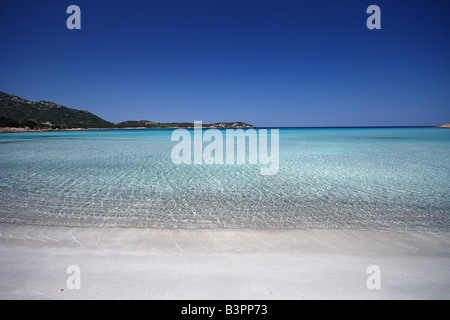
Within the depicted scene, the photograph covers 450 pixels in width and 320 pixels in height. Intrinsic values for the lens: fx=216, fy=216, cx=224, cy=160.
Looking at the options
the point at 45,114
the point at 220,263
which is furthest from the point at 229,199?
the point at 45,114

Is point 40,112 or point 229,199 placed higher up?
point 40,112

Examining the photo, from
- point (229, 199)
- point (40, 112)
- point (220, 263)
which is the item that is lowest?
point (220, 263)

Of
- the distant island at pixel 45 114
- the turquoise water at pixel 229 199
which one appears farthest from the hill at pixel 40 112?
the turquoise water at pixel 229 199

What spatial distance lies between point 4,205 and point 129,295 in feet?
18.6

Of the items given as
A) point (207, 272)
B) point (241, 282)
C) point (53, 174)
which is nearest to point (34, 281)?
point (207, 272)

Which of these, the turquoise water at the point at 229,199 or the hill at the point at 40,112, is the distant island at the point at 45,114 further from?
the turquoise water at the point at 229,199

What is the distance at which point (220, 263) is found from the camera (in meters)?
3.11

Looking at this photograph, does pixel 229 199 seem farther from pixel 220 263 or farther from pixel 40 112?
pixel 40 112

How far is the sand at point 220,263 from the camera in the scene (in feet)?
8.38

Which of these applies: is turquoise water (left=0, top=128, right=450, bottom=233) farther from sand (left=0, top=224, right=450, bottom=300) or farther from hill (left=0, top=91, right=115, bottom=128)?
hill (left=0, top=91, right=115, bottom=128)

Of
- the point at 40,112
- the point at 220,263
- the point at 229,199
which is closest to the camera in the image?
the point at 220,263

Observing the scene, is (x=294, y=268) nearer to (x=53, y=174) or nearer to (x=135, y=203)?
(x=135, y=203)

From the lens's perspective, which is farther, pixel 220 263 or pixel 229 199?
pixel 229 199
